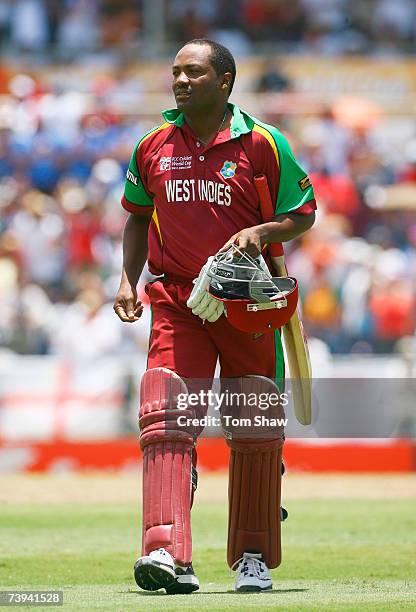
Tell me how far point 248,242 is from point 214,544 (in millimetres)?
3203

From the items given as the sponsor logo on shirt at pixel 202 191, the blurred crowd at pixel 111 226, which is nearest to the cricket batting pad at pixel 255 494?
the sponsor logo on shirt at pixel 202 191

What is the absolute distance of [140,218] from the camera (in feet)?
22.9

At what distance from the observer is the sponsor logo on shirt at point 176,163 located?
6.58m

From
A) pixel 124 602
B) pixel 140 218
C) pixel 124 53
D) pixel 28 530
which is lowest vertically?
pixel 124 602

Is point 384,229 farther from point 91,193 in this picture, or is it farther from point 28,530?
point 28,530

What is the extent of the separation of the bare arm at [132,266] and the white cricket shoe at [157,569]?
1205 millimetres

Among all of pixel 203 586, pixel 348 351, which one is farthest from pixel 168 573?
pixel 348 351

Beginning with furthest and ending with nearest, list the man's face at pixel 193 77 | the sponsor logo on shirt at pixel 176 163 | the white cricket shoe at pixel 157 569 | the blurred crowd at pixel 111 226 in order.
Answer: the blurred crowd at pixel 111 226, the sponsor logo on shirt at pixel 176 163, the man's face at pixel 193 77, the white cricket shoe at pixel 157 569

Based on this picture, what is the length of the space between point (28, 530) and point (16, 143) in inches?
395

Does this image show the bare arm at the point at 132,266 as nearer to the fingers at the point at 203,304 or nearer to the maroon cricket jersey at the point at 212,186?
the maroon cricket jersey at the point at 212,186

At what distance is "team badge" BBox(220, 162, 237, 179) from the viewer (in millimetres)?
6543

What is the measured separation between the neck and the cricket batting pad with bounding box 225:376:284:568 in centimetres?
128

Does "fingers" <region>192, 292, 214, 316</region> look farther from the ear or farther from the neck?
the ear

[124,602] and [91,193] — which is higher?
[91,193]
